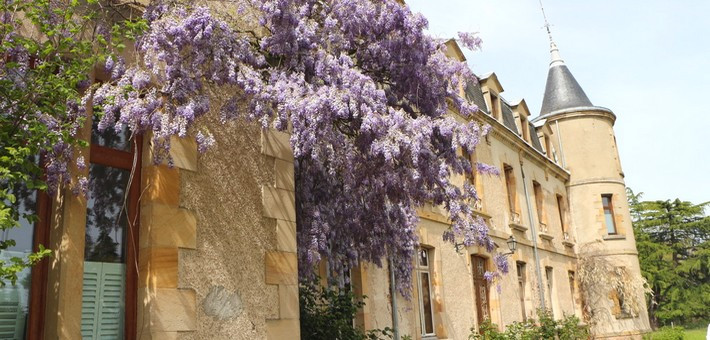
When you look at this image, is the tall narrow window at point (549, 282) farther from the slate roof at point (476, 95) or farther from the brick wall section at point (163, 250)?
the brick wall section at point (163, 250)

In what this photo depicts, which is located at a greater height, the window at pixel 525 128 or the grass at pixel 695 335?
the window at pixel 525 128

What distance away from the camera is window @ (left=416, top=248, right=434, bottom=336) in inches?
410

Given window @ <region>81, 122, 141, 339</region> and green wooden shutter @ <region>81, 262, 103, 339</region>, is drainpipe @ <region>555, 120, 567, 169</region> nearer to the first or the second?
window @ <region>81, 122, 141, 339</region>

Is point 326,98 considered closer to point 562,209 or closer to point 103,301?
point 103,301

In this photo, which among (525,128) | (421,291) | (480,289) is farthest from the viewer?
(525,128)

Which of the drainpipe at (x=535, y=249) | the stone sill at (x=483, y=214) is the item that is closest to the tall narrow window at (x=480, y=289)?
the stone sill at (x=483, y=214)

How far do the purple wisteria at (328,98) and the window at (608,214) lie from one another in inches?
629

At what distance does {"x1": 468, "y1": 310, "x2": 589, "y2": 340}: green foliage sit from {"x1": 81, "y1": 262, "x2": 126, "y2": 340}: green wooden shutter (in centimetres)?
Answer: 778

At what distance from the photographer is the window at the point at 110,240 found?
383cm

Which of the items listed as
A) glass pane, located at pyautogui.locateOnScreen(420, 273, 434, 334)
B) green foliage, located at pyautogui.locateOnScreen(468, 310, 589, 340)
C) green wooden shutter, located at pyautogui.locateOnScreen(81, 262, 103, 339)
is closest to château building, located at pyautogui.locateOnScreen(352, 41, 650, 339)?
glass pane, located at pyautogui.locateOnScreen(420, 273, 434, 334)

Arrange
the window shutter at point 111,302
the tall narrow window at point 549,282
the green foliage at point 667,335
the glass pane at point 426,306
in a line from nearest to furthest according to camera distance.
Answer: the window shutter at point 111,302 < the glass pane at point 426,306 < the tall narrow window at point 549,282 < the green foliage at point 667,335

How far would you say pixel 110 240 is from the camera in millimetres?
4008

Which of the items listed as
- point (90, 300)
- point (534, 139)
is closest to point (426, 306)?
point (90, 300)

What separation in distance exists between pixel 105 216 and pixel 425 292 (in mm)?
7414
